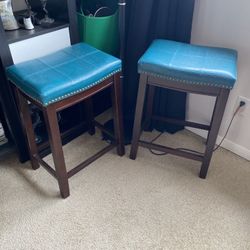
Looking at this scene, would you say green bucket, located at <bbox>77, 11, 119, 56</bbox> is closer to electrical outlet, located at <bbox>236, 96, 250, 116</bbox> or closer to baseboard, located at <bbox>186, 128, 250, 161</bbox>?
electrical outlet, located at <bbox>236, 96, 250, 116</bbox>

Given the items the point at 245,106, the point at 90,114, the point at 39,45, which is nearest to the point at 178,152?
the point at 245,106

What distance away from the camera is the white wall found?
1.33m

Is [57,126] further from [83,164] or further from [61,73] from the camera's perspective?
[83,164]

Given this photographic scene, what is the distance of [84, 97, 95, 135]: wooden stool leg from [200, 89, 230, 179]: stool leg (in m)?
0.70

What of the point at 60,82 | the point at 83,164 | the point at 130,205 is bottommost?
the point at 130,205

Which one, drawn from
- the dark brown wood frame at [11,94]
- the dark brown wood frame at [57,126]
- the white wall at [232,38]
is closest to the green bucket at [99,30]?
the dark brown wood frame at [11,94]

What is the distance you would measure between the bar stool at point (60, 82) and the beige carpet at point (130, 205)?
0.48 ft

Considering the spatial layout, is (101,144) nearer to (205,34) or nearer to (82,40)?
(82,40)

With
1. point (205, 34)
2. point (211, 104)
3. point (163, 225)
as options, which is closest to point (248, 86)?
point (211, 104)

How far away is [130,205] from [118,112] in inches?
18.5

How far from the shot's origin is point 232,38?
4.55 ft

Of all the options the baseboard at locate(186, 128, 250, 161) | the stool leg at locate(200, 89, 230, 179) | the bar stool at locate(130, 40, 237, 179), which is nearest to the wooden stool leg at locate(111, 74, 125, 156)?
the bar stool at locate(130, 40, 237, 179)

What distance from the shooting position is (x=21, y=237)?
124 cm

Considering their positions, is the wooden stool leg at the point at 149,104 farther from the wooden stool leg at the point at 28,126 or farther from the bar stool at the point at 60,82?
the wooden stool leg at the point at 28,126
